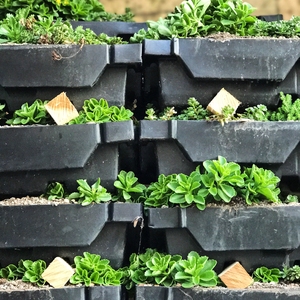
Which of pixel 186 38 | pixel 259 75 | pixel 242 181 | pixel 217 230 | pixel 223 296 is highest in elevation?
pixel 186 38

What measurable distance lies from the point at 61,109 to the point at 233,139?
0.48 meters

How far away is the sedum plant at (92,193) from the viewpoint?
1102 millimetres

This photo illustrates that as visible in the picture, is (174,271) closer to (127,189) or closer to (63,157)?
(127,189)

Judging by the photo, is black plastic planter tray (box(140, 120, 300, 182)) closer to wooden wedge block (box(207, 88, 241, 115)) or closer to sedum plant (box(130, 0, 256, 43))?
wooden wedge block (box(207, 88, 241, 115))

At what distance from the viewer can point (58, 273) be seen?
107 cm

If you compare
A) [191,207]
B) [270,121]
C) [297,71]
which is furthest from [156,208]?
[297,71]

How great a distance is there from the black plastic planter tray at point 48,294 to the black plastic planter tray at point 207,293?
15 cm

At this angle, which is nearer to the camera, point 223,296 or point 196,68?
point 223,296

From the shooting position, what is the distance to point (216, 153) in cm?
114

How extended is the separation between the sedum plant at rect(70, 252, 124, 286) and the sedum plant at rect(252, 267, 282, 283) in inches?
14.0

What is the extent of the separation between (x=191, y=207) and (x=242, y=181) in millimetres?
148

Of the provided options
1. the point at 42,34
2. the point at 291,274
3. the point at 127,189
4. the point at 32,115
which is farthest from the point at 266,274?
the point at 42,34

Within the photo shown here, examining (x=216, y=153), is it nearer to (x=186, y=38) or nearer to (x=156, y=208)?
(x=156, y=208)

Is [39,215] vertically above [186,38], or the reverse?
[186,38]
